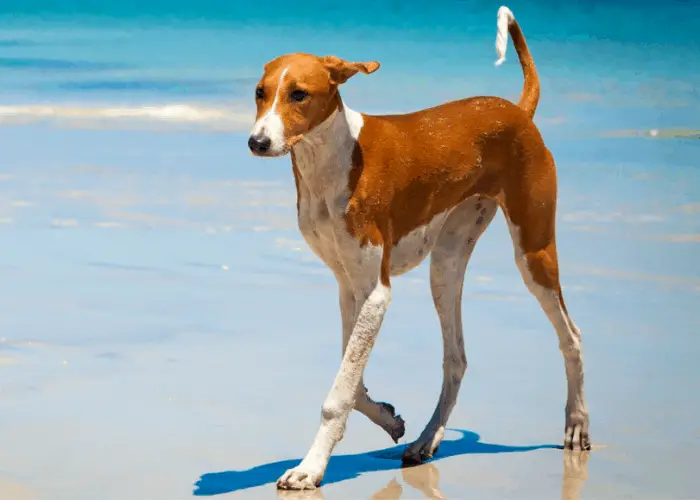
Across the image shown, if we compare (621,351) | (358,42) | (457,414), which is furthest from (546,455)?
(358,42)

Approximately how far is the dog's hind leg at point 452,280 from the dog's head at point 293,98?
3.33ft

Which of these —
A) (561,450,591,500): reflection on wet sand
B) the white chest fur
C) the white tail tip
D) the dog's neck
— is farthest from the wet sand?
the white tail tip

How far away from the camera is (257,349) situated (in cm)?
837

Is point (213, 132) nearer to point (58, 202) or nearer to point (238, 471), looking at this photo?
point (58, 202)

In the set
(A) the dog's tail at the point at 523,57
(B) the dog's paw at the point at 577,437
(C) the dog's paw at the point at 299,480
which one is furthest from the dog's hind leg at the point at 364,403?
(A) the dog's tail at the point at 523,57

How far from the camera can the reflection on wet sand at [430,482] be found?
232 inches

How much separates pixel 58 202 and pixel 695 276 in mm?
5107

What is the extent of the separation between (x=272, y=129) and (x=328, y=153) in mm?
399

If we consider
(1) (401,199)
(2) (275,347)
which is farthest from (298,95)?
(2) (275,347)

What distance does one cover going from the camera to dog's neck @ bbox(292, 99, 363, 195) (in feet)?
19.6

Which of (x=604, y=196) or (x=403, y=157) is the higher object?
(x=403, y=157)

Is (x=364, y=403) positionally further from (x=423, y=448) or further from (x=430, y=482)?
(x=430, y=482)

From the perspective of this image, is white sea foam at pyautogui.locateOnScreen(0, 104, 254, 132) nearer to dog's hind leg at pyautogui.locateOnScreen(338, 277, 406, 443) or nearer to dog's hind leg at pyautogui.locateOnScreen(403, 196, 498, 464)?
dog's hind leg at pyautogui.locateOnScreen(403, 196, 498, 464)

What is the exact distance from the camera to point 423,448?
658 centimetres
